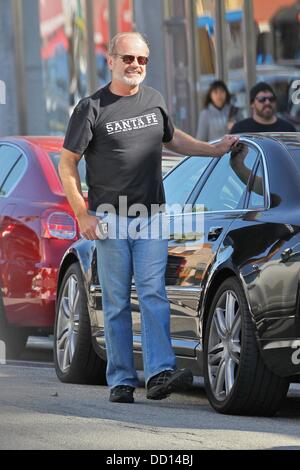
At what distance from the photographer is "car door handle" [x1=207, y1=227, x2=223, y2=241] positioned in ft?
28.7

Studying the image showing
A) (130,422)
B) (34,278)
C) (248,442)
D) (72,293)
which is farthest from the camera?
(34,278)

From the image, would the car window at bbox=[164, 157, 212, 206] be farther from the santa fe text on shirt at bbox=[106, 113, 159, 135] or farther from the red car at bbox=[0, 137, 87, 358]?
the red car at bbox=[0, 137, 87, 358]

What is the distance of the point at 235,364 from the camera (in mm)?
8438

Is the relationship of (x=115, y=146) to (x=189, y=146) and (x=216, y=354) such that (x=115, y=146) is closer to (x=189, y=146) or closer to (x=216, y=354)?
(x=189, y=146)

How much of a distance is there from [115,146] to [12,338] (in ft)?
12.4

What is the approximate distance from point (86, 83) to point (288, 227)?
905 inches

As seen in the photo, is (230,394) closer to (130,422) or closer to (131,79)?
(130,422)

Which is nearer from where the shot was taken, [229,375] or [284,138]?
[229,375]

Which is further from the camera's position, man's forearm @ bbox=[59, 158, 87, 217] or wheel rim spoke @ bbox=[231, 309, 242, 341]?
man's forearm @ bbox=[59, 158, 87, 217]

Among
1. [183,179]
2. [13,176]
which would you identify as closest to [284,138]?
[183,179]

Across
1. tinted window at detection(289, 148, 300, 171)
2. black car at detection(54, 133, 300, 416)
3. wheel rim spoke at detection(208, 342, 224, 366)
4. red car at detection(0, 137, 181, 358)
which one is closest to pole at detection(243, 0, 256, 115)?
red car at detection(0, 137, 181, 358)
